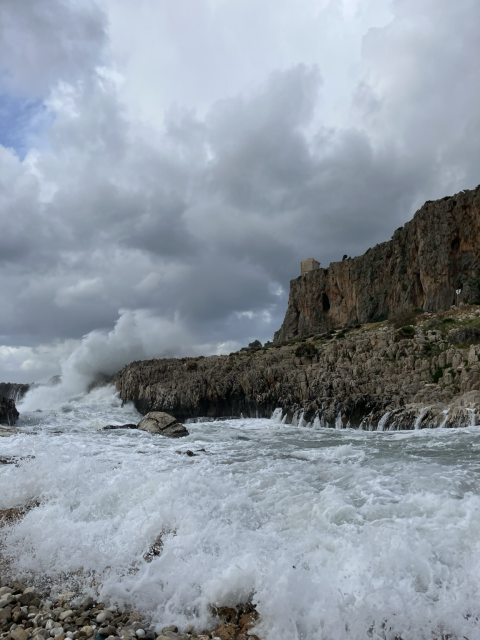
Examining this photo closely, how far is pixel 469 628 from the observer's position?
3781mm

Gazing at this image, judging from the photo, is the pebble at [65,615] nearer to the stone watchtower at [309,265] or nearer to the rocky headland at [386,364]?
the rocky headland at [386,364]

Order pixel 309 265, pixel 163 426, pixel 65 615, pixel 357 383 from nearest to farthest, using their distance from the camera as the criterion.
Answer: pixel 65 615 < pixel 163 426 < pixel 357 383 < pixel 309 265

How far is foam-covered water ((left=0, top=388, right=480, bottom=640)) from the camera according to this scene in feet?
13.6

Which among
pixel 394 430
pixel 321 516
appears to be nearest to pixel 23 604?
pixel 321 516

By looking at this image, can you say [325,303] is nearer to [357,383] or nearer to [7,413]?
[357,383]

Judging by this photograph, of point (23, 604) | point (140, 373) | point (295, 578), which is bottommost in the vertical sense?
point (23, 604)

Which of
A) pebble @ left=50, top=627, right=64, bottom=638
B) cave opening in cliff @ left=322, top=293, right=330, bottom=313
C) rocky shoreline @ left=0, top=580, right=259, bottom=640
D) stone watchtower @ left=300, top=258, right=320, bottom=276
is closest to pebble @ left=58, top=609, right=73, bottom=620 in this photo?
rocky shoreline @ left=0, top=580, right=259, bottom=640

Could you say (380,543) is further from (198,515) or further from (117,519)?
(117,519)

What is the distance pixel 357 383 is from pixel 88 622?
74.1ft

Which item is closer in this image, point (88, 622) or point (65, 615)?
point (88, 622)

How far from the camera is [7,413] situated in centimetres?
3088

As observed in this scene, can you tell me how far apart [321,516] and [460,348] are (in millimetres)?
22626

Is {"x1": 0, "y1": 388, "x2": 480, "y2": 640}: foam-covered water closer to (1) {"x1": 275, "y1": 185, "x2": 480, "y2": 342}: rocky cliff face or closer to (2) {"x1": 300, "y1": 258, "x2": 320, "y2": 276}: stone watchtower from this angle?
(1) {"x1": 275, "y1": 185, "x2": 480, "y2": 342}: rocky cliff face

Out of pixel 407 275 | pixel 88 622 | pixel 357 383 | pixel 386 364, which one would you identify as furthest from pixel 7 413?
pixel 407 275
